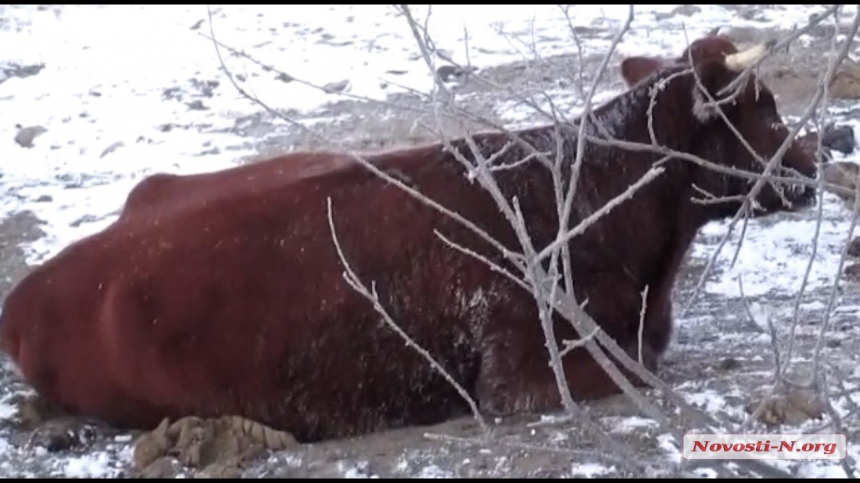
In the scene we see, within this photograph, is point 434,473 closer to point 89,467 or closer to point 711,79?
point 89,467

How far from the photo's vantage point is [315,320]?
4.39 metres

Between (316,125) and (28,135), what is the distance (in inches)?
85.5

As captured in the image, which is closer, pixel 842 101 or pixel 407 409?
pixel 407 409

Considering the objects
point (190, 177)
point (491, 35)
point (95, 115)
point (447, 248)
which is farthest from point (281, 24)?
point (447, 248)

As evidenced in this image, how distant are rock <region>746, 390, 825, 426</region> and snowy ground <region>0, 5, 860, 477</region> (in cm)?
18

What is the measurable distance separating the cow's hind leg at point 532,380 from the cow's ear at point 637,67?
5.14 feet

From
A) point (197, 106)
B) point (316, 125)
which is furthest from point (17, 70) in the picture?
point (316, 125)

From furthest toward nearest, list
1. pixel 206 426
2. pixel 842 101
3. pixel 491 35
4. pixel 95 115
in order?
pixel 491 35
pixel 95 115
pixel 842 101
pixel 206 426

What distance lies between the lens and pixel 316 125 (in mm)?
9570

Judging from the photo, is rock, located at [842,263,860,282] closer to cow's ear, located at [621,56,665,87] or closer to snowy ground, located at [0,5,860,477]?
snowy ground, located at [0,5,860,477]

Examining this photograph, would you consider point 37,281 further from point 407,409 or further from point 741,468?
point 741,468

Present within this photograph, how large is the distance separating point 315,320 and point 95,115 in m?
6.10

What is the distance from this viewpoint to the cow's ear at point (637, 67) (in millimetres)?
5500

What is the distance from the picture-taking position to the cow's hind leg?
446cm
